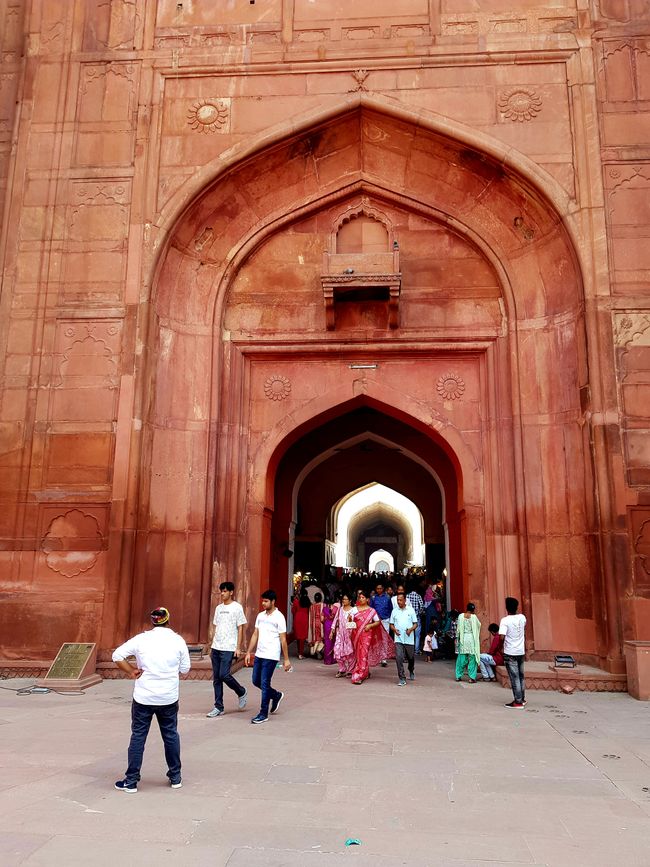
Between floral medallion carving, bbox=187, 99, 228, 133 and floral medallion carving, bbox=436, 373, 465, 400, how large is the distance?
5.09m

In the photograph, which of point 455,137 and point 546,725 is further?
point 455,137

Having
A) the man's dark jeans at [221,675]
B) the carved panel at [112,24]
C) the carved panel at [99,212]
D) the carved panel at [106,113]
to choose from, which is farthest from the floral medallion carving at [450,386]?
the carved panel at [112,24]

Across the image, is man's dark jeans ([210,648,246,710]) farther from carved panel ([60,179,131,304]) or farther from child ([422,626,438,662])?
carved panel ([60,179,131,304])

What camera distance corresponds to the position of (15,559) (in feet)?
28.9

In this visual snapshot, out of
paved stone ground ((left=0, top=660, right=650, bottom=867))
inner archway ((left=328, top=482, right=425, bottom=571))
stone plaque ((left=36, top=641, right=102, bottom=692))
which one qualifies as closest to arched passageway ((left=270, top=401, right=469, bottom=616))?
stone plaque ((left=36, top=641, right=102, bottom=692))

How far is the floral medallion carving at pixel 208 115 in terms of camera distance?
1005 centimetres

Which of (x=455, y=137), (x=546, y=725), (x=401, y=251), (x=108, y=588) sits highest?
(x=455, y=137)

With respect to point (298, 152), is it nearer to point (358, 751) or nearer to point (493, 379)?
point (493, 379)

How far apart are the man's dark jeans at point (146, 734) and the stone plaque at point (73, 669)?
415 cm

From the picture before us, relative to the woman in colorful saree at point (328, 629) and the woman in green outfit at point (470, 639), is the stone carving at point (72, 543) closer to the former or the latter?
the woman in colorful saree at point (328, 629)

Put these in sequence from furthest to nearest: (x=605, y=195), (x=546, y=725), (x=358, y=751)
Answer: (x=605, y=195) < (x=546, y=725) < (x=358, y=751)

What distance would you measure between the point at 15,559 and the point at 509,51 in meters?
10.0

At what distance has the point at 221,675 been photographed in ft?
20.7

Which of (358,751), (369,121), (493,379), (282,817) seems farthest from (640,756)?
(369,121)
